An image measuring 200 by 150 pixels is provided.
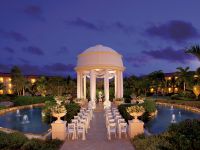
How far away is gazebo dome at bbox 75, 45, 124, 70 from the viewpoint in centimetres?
2834

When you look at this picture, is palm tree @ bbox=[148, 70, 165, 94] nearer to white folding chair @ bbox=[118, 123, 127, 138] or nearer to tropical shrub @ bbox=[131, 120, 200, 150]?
white folding chair @ bbox=[118, 123, 127, 138]

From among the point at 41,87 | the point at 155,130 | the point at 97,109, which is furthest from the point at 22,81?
the point at 155,130

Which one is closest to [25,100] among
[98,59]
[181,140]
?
[98,59]

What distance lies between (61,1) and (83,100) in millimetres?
10968

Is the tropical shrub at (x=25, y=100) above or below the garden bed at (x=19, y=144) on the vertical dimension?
above

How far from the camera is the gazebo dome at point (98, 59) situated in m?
28.3

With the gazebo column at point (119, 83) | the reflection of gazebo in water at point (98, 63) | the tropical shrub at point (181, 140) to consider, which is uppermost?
the reflection of gazebo in water at point (98, 63)

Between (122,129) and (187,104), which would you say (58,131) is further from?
(187,104)

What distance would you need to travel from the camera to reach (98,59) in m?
28.6

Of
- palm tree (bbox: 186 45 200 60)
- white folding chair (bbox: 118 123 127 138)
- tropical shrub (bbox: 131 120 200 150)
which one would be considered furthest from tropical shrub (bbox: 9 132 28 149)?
palm tree (bbox: 186 45 200 60)

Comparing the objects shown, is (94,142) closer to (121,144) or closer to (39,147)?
(121,144)

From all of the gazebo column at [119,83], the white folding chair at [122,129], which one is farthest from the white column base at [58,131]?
the gazebo column at [119,83]

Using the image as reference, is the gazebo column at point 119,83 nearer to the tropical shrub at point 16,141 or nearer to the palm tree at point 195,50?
the palm tree at point 195,50

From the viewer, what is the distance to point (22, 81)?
55.2 m
